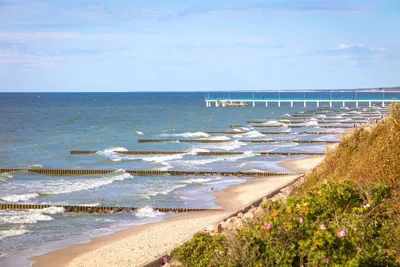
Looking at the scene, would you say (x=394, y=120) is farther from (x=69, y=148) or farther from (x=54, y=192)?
(x=69, y=148)

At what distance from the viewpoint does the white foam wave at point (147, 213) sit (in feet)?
84.5

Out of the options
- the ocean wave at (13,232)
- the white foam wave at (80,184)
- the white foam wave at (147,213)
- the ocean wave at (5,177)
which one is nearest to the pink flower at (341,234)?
the ocean wave at (13,232)

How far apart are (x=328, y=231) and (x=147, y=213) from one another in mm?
17075

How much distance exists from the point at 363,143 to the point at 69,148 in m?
40.2

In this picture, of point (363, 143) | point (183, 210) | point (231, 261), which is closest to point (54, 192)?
point (183, 210)

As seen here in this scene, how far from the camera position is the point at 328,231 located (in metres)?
9.54

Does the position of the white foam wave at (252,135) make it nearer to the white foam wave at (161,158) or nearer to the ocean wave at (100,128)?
the white foam wave at (161,158)

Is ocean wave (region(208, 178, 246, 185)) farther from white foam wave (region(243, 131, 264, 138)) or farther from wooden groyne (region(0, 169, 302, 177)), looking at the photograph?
white foam wave (region(243, 131, 264, 138))

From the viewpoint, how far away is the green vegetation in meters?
9.49

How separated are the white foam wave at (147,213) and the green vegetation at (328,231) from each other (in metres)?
11.6

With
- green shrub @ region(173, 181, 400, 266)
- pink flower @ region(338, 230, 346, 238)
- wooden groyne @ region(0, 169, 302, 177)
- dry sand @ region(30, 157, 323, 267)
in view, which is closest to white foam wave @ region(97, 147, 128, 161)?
wooden groyne @ region(0, 169, 302, 177)

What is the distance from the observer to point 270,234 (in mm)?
10148

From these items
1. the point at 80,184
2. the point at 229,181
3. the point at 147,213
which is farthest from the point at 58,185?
the point at 147,213

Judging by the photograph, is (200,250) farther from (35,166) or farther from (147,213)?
(35,166)
